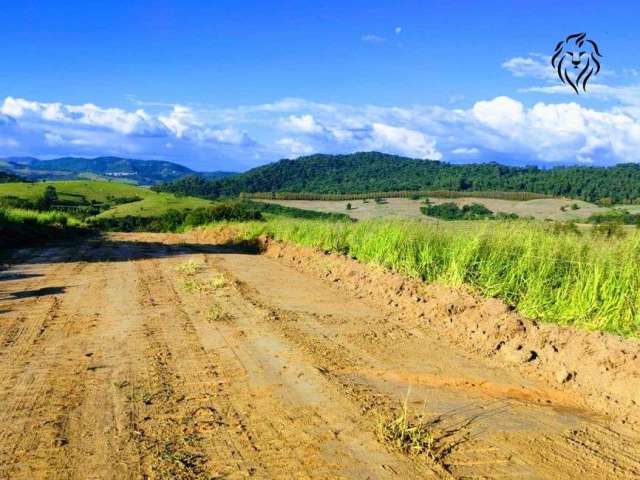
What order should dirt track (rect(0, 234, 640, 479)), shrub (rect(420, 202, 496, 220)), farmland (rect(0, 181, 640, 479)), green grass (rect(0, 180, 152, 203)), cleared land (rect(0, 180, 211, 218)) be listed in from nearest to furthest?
dirt track (rect(0, 234, 640, 479)) → farmland (rect(0, 181, 640, 479)) → shrub (rect(420, 202, 496, 220)) → cleared land (rect(0, 180, 211, 218)) → green grass (rect(0, 180, 152, 203))

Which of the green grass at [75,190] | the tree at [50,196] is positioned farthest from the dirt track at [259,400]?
the green grass at [75,190]

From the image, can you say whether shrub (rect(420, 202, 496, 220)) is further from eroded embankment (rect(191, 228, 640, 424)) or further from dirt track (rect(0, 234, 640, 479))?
dirt track (rect(0, 234, 640, 479))

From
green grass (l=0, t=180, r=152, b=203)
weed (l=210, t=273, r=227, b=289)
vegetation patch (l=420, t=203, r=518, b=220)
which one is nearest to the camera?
weed (l=210, t=273, r=227, b=289)

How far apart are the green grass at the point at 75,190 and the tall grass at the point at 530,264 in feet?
154

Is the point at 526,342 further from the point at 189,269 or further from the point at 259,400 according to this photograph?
the point at 189,269

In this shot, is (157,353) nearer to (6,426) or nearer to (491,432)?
(6,426)

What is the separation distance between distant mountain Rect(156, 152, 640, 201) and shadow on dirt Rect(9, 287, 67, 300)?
3586 cm

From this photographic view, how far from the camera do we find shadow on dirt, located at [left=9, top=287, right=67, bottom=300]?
392 inches

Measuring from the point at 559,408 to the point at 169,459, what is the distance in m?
3.53

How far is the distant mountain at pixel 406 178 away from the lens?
4850cm

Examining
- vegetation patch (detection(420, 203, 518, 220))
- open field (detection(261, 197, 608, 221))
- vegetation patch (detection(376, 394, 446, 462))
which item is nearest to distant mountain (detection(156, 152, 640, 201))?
open field (detection(261, 197, 608, 221))

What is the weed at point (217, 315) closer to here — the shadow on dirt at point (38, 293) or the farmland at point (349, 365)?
the farmland at point (349, 365)

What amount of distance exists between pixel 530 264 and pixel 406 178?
7164 centimetres

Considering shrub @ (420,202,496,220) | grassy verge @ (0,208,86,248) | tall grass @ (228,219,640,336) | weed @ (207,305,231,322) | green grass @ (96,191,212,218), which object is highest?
tall grass @ (228,219,640,336)
